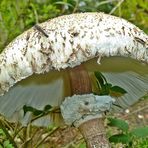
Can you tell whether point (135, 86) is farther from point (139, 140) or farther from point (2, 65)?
point (2, 65)

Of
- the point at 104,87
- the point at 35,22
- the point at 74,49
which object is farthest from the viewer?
the point at 35,22

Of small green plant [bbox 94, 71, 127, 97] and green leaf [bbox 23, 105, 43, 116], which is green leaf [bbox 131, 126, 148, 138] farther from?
green leaf [bbox 23, 105, 43, 116]

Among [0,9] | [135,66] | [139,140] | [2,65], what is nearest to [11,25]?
[0,9]

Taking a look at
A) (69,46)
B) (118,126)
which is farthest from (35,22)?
(69,46)

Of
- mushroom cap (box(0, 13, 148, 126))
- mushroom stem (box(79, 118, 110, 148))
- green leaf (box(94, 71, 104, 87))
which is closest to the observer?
mushroom cap (box(0, 13, 148, 126))

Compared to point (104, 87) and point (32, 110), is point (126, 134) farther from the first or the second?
point (32, 110)

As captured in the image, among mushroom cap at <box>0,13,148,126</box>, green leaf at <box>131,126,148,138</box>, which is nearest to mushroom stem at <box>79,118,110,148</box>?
green leaf at <box>131,126,148,138</box>
